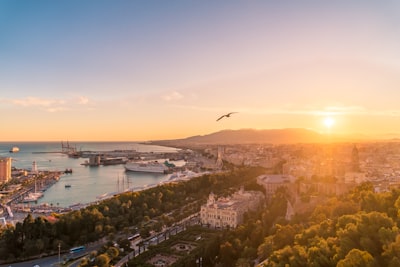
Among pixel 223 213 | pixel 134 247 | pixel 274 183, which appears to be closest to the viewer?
pixel 134 247

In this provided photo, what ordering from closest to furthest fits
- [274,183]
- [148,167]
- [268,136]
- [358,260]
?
[358,260] < [274,183] < [148,167] < [268,136]

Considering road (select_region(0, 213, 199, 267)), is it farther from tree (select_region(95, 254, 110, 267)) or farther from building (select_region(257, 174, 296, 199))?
building (select_region(257, 174, 296, 199))

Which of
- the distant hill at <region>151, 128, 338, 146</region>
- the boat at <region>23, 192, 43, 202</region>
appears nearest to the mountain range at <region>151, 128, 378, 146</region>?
the distant hill at <region>151, 128, 338, 146</region>

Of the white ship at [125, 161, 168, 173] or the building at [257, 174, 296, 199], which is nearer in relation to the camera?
the building at [257, 174, 296, 199]

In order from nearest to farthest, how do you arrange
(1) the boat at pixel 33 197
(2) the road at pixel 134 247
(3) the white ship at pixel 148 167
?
(2) the road at pixel 134 247
(1) the boat at pixel 33 197
(3) the white ship at pixel 148 167

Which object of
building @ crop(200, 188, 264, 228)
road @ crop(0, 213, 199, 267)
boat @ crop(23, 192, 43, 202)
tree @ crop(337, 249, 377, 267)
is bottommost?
boat @ crop(23, 192, 43, 202)

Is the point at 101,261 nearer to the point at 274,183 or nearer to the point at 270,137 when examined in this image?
the point at 274,183

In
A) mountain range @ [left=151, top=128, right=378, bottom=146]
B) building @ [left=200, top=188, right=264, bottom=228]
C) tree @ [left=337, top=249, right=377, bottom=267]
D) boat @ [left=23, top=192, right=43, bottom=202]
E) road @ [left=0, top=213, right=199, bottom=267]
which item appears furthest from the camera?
mountain range @ [left=151, top=128, right=378, bottom=146]

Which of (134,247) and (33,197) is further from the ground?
(134,247)

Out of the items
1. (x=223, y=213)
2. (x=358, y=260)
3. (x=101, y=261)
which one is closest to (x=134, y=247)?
(x=101, y=261)

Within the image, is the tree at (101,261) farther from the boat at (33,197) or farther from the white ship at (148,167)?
the white ship at (148,167)

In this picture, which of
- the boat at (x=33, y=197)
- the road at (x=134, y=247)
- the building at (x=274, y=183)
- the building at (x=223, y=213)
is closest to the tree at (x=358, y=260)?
the road at (x=134, y=247)
